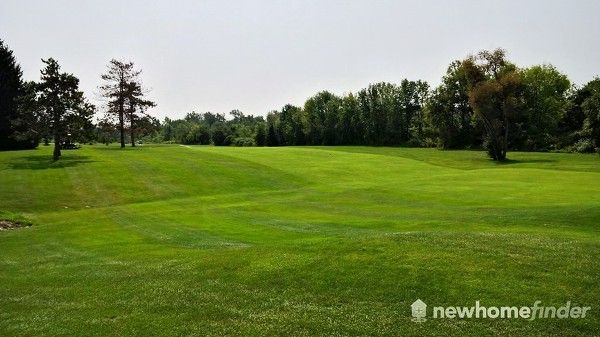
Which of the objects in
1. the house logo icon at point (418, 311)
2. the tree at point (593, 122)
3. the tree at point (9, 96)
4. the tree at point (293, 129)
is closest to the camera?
the house logo icon at point (418, 311)

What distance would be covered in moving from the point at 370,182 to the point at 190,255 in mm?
27526

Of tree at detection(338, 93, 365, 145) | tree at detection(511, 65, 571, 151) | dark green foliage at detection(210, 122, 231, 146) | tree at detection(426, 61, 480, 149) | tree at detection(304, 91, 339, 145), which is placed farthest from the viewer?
dark green foliage at detection(210, 122, 231, 146)

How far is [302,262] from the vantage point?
1257cm

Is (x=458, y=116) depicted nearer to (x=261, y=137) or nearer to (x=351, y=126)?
(x=351, y=126)

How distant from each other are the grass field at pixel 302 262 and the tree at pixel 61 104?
1815 cm

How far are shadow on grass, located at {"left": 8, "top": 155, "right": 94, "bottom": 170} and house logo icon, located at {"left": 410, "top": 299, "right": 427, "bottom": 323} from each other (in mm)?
44195

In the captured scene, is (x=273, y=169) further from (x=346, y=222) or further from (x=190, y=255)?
(x=190, y=255)

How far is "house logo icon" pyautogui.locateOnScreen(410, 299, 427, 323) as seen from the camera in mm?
9016

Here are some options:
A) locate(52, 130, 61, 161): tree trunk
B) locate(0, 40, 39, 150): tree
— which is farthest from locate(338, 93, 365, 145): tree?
locate(52, 130, 61, 161): tree trunk

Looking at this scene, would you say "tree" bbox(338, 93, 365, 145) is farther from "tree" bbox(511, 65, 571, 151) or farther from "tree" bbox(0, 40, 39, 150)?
"tree" bbox(0, 40, 39, 150)

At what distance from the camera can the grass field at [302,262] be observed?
9.47 m

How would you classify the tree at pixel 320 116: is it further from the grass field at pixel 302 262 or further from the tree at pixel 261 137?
the grass field at pixel 302 262

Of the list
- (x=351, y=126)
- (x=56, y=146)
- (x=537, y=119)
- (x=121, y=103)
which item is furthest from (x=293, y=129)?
(x=56, y=146)

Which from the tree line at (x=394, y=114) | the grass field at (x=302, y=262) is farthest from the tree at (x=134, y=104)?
the grass field at (x=302, y=262)
